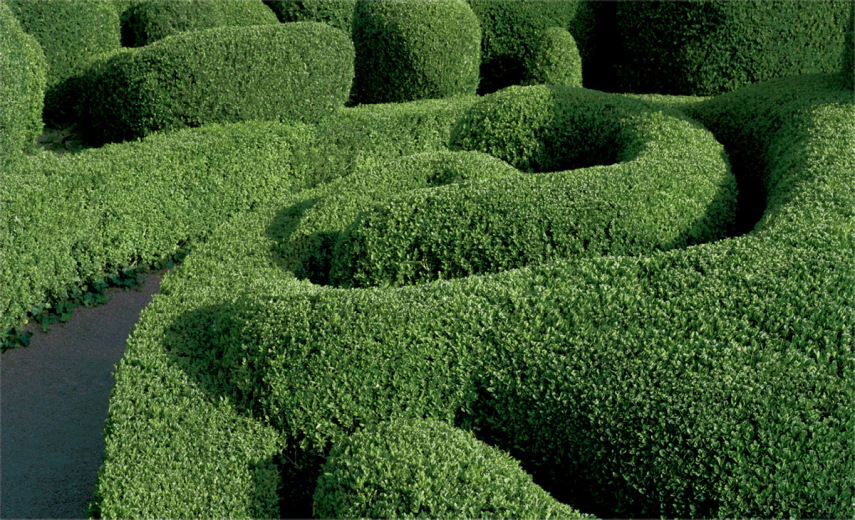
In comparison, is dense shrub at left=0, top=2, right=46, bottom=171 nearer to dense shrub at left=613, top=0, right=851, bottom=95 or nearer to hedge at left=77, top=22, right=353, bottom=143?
hedge at left=77, top=22, right=353, bottom=143

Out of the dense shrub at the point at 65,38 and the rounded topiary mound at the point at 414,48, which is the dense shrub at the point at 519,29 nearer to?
the rounded topiary mound at the point at 414,48

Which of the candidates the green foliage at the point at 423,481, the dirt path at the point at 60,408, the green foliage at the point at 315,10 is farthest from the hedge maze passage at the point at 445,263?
the green foliage at the point at 315,10

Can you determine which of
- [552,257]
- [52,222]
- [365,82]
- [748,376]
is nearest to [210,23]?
[365,82]

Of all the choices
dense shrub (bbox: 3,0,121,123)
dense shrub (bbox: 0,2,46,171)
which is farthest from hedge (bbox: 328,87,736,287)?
dense shrub (bbox: 3,0,121,123)

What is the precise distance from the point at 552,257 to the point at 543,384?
2.27 meters

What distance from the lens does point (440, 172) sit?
8.80 meters

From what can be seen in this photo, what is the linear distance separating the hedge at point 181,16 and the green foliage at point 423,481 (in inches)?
387

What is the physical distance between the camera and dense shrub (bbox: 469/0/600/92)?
1453cm

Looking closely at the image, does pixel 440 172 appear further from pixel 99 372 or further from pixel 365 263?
pixel 99 372

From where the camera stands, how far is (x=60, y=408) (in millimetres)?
7051

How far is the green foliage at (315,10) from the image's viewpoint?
47.1 feet

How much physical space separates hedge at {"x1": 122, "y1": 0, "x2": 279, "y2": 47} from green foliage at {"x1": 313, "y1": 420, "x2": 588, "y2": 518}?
9830mm

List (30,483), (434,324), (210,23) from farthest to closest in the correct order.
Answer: (210,23) < (30,483) < (434,324)

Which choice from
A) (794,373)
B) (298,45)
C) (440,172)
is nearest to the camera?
(794,373)
